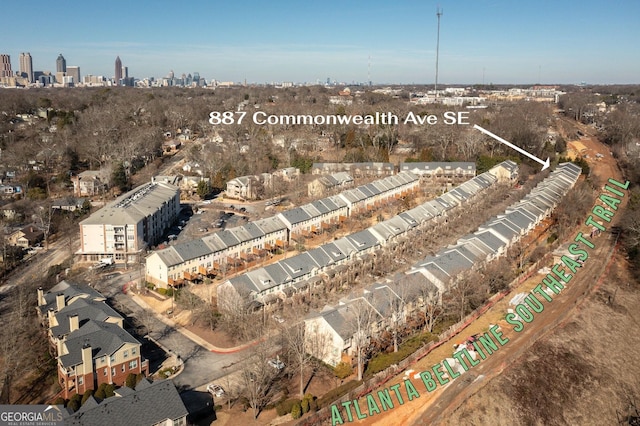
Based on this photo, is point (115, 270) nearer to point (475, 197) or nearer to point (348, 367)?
point (348, 367)

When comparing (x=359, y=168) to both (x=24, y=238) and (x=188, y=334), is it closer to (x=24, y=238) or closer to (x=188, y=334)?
(x=24, y=238)

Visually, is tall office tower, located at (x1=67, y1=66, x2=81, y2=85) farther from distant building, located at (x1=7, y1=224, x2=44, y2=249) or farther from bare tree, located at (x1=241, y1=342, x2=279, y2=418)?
bare tree, located at (x1=241, y1=342, x2=279, y2=418)

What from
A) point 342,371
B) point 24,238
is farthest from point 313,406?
point 24,238

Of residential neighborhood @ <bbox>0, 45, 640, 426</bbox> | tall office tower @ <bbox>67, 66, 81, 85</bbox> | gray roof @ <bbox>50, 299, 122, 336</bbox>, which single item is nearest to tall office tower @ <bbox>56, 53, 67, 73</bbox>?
tall office tower @ <bbox>67, 66, 81, 85</bbox>

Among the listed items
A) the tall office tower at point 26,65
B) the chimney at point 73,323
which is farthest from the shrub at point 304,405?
the tall office tower at point 26,65

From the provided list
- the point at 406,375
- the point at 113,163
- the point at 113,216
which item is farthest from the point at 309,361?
the point at 113,163

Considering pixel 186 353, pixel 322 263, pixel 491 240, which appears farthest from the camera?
pixel 491 240
